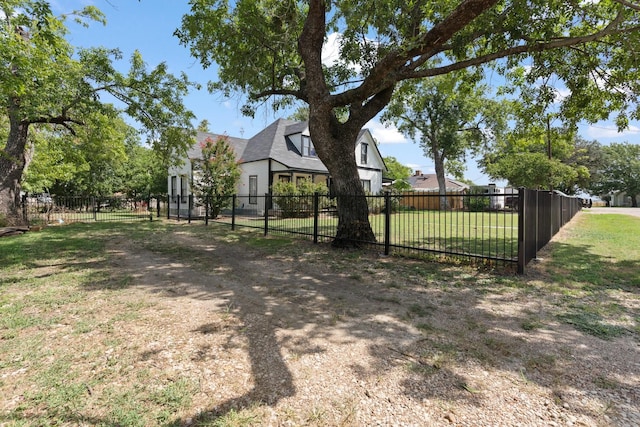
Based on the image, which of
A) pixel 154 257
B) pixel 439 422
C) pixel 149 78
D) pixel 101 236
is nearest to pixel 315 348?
pixel 439 422

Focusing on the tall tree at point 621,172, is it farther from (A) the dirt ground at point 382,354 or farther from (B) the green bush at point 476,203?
(A) the dirt ground at point 382,354

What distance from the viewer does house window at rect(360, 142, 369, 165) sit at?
82.0 feet

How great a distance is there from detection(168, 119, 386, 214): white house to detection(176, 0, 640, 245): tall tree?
370 inches

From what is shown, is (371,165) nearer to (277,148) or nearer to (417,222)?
(277,148)

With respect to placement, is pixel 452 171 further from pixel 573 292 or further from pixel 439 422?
pixel 439 422

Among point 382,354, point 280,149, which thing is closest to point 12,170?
point 280,149

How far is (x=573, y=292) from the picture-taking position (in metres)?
4.70

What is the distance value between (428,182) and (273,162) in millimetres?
35329

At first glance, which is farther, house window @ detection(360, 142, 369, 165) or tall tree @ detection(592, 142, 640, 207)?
tall tree @ detection(592, 142, 640, 207)

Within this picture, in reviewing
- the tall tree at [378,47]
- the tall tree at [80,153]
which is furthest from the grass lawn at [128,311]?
the tall tree at [80,153]

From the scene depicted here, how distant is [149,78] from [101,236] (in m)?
5.93

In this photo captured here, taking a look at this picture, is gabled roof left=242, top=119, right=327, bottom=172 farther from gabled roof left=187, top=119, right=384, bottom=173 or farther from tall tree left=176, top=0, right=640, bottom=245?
tall tree left=176, top=0, right=640, bottom=245

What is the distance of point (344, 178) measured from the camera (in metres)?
8.37

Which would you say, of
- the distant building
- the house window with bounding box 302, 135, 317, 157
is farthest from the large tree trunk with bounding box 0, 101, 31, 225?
the distant building
